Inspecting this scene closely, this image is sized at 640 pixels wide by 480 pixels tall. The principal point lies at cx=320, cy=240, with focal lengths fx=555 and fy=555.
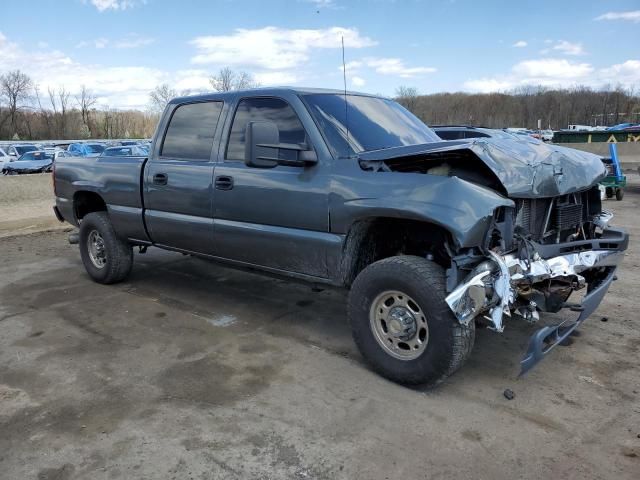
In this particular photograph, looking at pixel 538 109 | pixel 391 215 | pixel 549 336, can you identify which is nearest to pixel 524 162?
pixel 391 215

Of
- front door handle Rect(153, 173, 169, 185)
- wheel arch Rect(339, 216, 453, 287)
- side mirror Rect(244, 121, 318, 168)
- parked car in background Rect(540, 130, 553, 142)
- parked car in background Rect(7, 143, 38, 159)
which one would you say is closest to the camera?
wheel arch Rect(339, 216, 453, 287)

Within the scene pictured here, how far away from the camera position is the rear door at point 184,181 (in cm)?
491

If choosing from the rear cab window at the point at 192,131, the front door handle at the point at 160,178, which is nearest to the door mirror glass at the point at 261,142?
the rear cab window at the point at 192,131

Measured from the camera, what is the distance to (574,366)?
4035mm

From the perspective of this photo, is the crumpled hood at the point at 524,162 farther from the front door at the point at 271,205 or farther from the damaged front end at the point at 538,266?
the front door at the point at 271,205

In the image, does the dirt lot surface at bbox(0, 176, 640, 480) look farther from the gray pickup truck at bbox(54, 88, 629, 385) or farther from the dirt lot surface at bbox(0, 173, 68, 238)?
the dirt lot surface at bbox(0, 173, 68, 238)

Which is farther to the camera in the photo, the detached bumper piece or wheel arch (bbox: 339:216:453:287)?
wheel arch (bbox: 339:216:453:287)

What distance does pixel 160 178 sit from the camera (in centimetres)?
527

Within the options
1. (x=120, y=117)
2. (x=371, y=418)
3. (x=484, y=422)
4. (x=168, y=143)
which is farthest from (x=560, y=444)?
(x=120, y=117)

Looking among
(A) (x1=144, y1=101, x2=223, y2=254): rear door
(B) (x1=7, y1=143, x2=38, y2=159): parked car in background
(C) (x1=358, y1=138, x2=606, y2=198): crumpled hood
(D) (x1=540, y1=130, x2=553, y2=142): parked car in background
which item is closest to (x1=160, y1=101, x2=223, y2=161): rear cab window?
(A) (x1=144, y1=101, x2=223, y2=254): rear door

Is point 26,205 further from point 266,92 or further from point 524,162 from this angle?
point 524,162

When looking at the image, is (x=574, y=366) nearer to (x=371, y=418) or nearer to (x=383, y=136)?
(x=371, y=418)

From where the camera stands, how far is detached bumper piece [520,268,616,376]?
10.8 ft

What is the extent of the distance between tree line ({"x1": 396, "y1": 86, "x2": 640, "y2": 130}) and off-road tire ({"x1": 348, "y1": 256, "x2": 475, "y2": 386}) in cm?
7920
